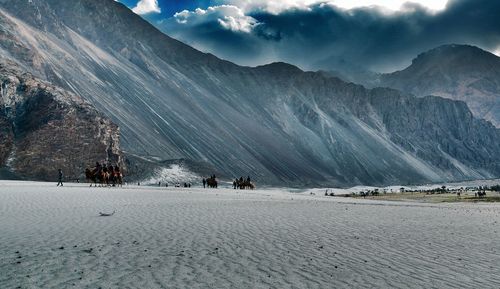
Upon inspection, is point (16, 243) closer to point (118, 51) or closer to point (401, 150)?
point (118, 51)

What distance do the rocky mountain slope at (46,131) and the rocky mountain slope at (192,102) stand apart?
17701 millimetres

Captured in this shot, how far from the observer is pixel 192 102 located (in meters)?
145

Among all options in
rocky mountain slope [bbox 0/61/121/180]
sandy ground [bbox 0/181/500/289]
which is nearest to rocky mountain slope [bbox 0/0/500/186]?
rocky mountain slope [bbox 0/61/121/180]

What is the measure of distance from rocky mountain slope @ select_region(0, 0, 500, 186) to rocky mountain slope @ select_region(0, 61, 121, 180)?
58.1 ft

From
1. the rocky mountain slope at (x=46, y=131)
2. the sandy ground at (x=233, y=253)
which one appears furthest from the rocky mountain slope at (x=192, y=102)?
the sandy ground at (x=233, y=253)

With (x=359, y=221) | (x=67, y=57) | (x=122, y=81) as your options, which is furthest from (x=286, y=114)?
(x=359, y=221)

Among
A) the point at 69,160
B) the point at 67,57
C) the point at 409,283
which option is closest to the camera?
the point at 409,283

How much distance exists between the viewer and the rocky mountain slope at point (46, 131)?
6988 cm

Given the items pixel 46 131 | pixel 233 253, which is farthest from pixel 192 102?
pixel 233 253

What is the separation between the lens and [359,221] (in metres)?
20.0

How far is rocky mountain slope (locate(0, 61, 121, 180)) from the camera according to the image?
229 feet

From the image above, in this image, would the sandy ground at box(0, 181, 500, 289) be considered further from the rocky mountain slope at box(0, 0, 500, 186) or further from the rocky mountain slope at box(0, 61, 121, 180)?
the rocky mountain slope at box(0, 0, 500, 186)

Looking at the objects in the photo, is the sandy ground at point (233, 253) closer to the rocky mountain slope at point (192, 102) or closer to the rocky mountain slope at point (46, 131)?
the rocky mountain slope at point (46, 131)

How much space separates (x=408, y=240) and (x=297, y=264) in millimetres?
5827
